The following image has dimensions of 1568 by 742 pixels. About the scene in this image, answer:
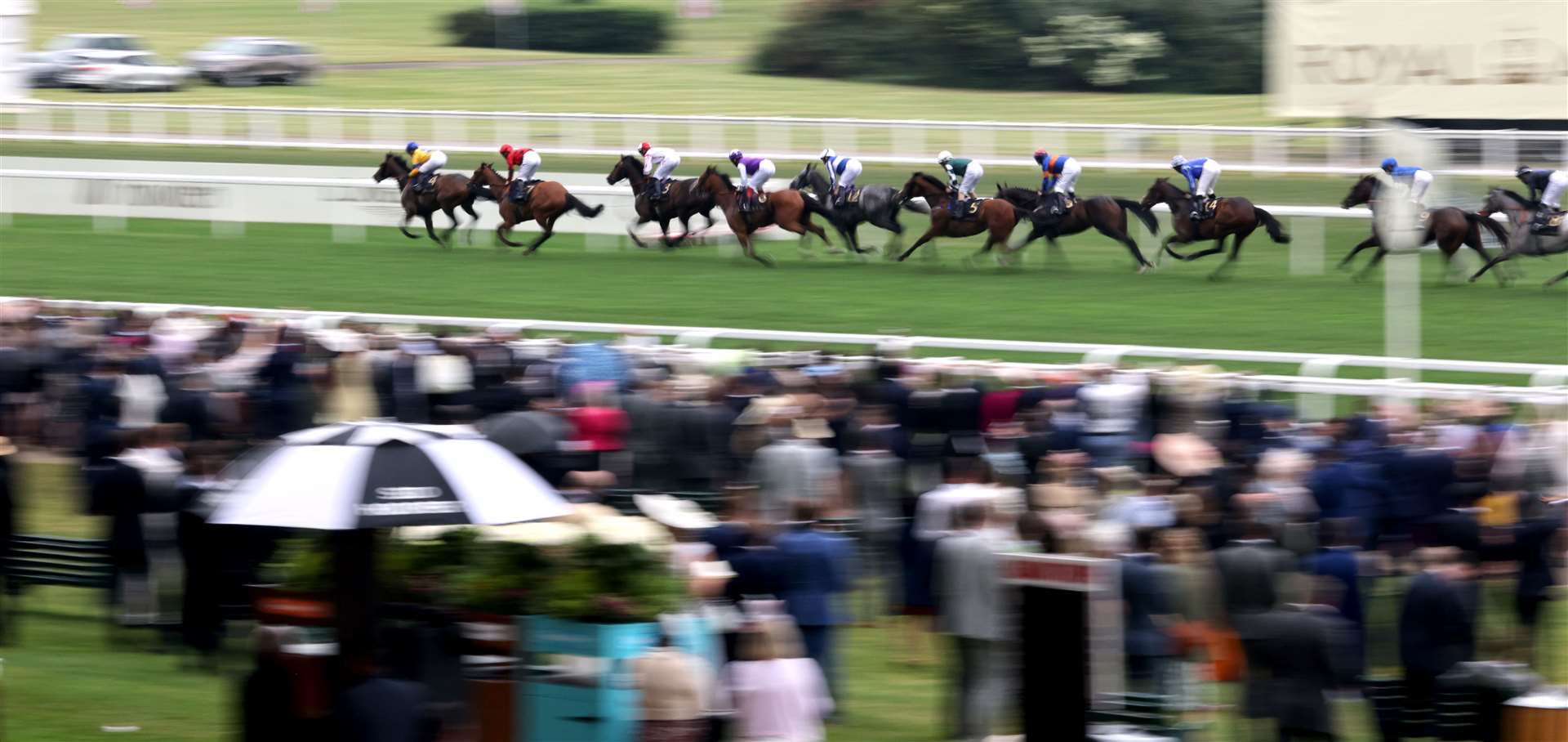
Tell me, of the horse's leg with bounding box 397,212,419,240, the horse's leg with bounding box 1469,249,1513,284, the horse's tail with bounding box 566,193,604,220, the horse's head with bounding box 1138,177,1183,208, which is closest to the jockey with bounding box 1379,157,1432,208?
the horse's leg with bounding box 1469,249,1513,284

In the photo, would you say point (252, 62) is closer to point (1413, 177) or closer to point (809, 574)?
point (1413, 177)

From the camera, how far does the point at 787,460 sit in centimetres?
754

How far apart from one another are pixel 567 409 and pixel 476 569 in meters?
3.53

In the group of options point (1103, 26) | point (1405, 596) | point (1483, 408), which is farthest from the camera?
point (1103, 26)

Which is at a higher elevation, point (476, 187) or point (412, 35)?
point (412, 35)

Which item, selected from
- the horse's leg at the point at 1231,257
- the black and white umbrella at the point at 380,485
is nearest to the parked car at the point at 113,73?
the horse's leg at the point at 1231,257

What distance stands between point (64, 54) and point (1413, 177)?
1891cm

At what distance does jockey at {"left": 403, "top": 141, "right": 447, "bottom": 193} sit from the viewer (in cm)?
1712

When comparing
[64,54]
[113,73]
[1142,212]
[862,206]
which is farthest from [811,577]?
[64,54]

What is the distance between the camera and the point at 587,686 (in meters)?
5.20

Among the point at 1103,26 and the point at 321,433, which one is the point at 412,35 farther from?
the point at 321,433

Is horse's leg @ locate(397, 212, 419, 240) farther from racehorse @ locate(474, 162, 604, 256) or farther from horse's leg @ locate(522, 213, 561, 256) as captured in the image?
horse's leg @ locate(522, 213, 561, 256)

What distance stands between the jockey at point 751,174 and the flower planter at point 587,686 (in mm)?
11364

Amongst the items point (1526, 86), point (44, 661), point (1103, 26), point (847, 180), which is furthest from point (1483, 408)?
point (1103, 26)
